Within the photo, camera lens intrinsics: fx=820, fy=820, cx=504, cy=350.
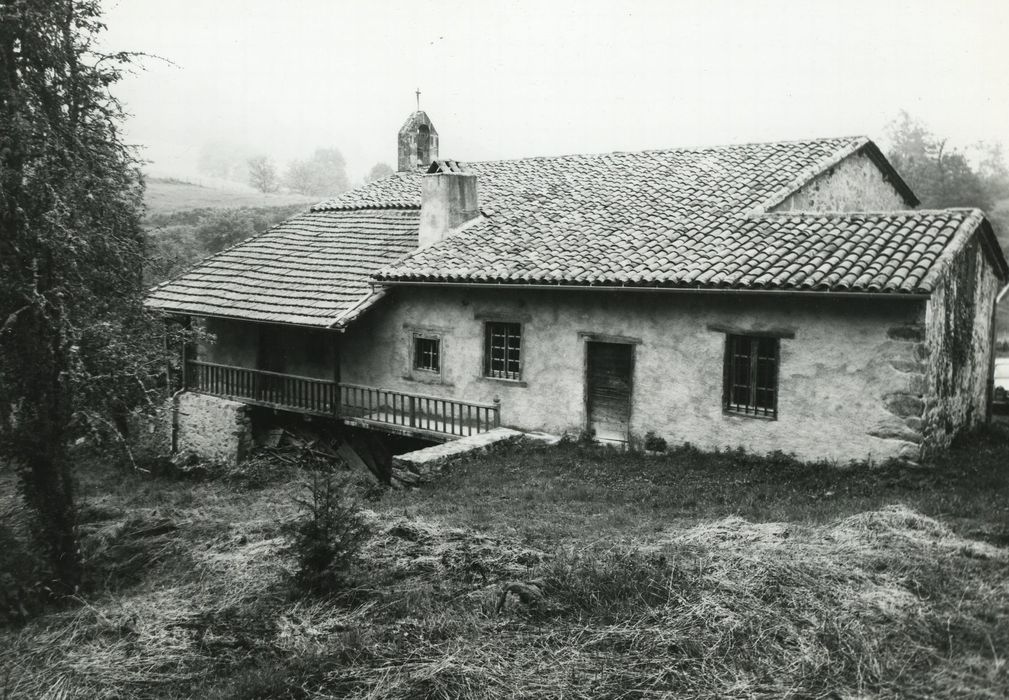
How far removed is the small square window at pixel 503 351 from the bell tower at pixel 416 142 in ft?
36.9

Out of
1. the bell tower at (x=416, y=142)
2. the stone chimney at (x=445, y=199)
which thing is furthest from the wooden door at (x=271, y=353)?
the bell tower at (x=416, y=142)

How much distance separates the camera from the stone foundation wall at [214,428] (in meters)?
18.5

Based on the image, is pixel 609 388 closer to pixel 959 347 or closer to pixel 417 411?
pixel 417 411

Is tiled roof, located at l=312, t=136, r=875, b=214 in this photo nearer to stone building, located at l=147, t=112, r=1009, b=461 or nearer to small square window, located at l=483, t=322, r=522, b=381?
stone building, located at l=147, t=112, r=1009, b=461

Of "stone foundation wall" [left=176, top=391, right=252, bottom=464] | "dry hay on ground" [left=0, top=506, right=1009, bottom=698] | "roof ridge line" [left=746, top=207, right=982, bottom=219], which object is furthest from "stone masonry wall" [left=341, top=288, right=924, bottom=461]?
"stone foundation wall" [left=176, top=391, right=252, bottom=464]

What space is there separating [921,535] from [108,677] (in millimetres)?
7568

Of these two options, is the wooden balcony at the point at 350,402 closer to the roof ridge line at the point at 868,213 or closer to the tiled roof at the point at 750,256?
the tiled roof at the point at 750,256

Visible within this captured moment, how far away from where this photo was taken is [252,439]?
1872cm

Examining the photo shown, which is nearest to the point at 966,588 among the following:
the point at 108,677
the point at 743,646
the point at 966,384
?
the point at 743,646

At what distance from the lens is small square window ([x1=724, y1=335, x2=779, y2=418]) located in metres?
12.6

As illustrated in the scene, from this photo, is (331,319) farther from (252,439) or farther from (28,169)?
(28,169)

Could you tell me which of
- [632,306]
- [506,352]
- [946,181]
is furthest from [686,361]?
[946,181]

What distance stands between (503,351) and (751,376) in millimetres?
4854

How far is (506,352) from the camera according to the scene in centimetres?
1555
